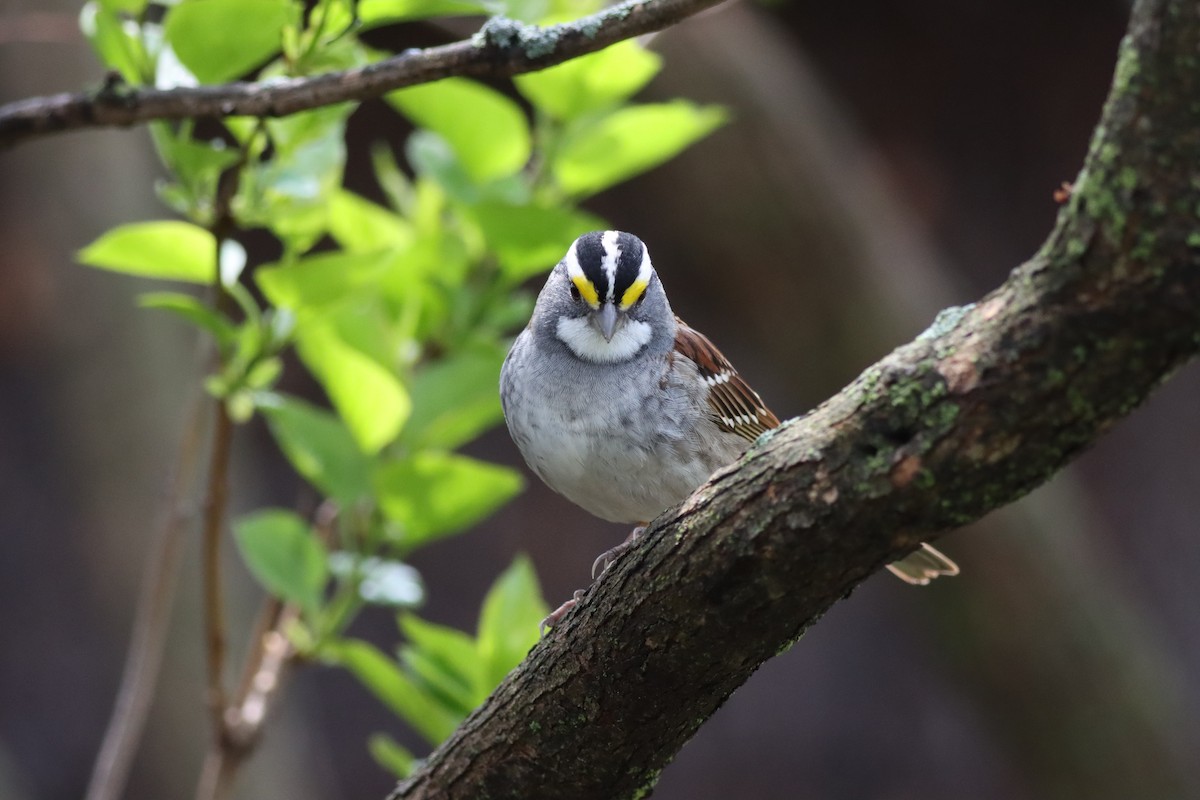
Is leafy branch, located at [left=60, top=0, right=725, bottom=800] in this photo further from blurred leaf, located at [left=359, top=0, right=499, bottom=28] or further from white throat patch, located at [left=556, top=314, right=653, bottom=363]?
white throat patch, located at [left=556, top=314, right=653, bottom=363]

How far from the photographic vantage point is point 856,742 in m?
6.74

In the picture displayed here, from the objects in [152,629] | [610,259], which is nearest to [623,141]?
[610,259]

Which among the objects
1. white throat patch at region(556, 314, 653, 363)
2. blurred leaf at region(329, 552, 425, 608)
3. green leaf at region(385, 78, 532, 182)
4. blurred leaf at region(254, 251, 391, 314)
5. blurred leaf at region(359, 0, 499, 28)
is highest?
blurred leaf at region(359, 0, 499, 28)

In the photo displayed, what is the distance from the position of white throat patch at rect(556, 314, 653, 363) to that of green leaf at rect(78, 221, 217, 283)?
0.74 m

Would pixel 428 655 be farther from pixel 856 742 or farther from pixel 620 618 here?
pixel 856 742

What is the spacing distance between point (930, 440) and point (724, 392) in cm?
139

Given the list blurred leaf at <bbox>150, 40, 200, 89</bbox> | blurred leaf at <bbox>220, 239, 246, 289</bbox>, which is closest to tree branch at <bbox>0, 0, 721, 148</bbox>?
blurred leaf at <bbox>150, 40, 200, 89</bbox>

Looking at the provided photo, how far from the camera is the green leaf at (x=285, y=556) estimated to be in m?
2.36

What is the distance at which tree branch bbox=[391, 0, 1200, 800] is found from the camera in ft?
3.76

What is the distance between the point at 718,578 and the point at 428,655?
1.07m

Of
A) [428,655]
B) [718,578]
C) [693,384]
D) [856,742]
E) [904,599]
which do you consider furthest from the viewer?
→ [856,742]

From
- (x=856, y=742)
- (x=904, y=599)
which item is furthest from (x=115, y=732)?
(x=856, y=742)

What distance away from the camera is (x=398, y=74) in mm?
1907

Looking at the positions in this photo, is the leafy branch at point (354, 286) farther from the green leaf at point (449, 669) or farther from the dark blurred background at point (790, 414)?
the dark blurred background at point (790, 414)
